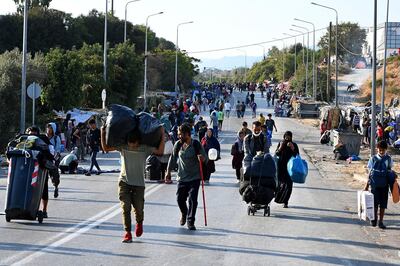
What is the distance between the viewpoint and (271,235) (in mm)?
12797

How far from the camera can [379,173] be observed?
Answer: 1402 cm

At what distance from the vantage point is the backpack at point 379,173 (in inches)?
552

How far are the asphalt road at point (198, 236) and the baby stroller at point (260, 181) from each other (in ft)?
1.24

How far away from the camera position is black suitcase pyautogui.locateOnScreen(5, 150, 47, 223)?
13023 mm

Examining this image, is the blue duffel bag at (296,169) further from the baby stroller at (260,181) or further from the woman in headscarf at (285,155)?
the baby stroller at (260,181)

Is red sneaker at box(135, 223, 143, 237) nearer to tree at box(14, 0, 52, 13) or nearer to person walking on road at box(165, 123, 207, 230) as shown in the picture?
person walking on road at box(165, 123, 207, 230)

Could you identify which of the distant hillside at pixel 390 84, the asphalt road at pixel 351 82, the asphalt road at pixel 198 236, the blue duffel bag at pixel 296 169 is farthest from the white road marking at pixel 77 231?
the asphalt road at pixel 351 82

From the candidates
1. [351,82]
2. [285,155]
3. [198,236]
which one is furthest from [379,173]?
[351,82]

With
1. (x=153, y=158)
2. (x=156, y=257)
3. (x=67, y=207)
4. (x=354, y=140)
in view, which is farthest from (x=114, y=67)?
(x=156, y=257)

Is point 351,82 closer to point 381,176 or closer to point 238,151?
point 238,151

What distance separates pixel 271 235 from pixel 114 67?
4510cm

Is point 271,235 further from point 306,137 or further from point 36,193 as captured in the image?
point 306,137

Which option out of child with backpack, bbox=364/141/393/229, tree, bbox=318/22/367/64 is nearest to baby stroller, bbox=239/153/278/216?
child with backpack, bbox=364/141/393/229

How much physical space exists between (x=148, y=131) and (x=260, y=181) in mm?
3793
